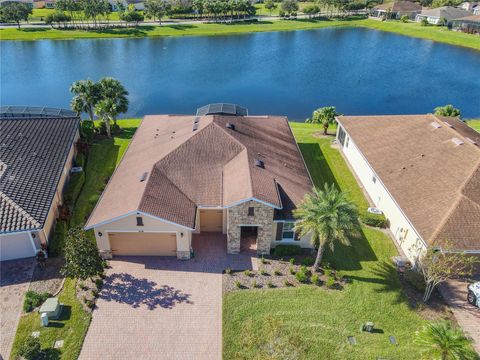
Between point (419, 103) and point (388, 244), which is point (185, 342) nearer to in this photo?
point (388, 244)

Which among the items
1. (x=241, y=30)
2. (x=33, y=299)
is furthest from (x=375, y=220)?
(x=241, y=30)

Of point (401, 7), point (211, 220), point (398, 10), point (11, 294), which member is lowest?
point (11, 294)

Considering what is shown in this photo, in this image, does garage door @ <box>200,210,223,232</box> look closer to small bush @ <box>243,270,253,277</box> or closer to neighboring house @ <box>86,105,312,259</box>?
neighboring house @ <box>86,105,312,259</box>

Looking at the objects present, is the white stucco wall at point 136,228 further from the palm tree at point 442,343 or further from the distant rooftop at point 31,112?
the distant rooftop at point 31,112

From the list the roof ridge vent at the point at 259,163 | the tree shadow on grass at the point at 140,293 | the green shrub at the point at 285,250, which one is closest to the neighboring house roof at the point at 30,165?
the tree shadow on grass at the point at 140,293

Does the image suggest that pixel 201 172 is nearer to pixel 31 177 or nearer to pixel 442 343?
pixel 31 177
